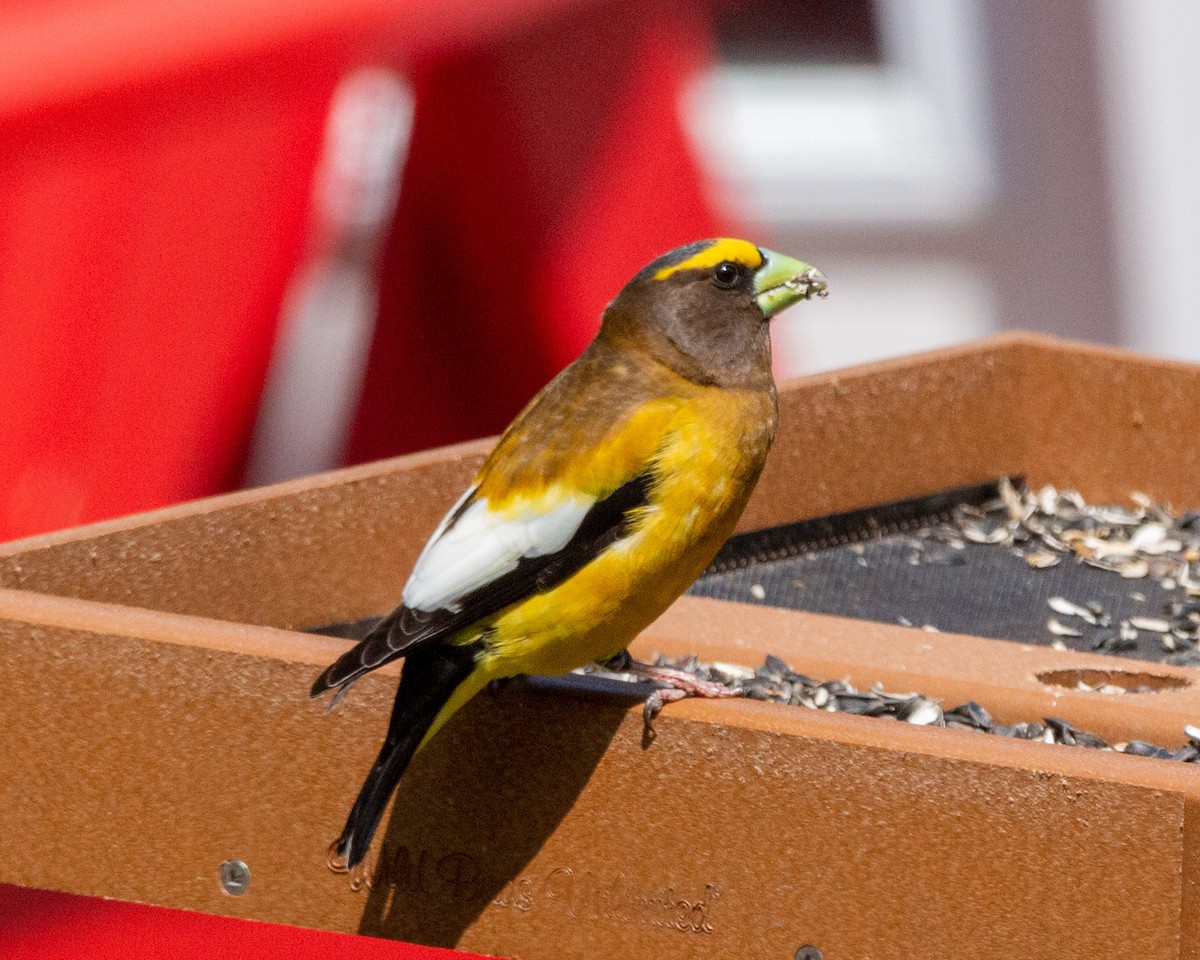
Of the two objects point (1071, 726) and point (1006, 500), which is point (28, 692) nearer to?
point (1071, 726)

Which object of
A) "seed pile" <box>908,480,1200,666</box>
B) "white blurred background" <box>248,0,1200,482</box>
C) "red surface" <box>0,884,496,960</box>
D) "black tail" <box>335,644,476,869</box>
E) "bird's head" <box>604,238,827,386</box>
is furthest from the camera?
"white blurred background" <box>248,0,1200,482</box>

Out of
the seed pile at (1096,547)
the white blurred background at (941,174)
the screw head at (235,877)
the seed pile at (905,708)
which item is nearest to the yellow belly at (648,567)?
the seed pile at (905,708)

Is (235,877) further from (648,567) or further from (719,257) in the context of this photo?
(719,257)

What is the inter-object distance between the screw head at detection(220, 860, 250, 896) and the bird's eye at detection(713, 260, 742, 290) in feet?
3.14

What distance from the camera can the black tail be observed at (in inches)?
85.7

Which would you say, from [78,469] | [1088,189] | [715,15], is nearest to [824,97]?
[715,15]

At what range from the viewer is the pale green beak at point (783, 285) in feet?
8.41

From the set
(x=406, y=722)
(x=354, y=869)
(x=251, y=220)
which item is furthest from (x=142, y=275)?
(x=406, y=722)

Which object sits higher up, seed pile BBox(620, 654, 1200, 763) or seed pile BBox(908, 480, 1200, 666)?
seed pile BBox(620, 654, 1200, 763)

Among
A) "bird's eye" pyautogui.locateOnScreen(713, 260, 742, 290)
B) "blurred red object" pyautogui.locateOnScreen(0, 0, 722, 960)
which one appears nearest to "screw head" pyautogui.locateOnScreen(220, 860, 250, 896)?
"bird's eye" pyautogui.locateOnScreen(713, 260, 742, 290)

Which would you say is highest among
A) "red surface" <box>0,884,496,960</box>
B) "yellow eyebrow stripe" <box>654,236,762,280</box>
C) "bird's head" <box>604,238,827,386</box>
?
"yellow eyebrow stripe" <box>654,236,762,280</box>

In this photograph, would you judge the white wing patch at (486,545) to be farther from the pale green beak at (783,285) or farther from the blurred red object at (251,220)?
the blurred red object at (251,220)

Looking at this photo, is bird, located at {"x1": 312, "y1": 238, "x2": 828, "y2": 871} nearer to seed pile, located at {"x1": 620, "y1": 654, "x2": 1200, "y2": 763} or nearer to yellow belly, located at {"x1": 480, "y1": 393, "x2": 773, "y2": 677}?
yellow belly, located at {"x1": 480, "y1": 393, "x2": 773, "y2": 677}

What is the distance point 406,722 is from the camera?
219cm
